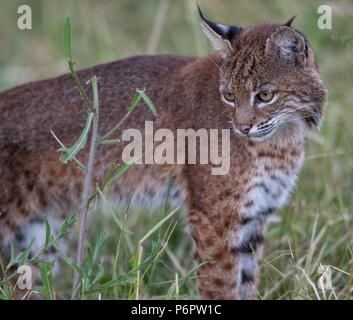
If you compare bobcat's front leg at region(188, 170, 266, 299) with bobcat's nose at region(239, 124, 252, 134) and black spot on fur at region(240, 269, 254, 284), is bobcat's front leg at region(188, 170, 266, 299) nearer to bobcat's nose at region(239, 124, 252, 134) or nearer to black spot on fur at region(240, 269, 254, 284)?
black spot on fur at region(240, 269, 254, 284)

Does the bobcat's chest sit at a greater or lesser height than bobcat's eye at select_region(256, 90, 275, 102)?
lesser

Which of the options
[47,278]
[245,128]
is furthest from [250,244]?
[47,278]

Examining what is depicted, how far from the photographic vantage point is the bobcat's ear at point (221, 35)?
16.9 ft

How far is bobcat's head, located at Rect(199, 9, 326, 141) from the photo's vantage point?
4934mm

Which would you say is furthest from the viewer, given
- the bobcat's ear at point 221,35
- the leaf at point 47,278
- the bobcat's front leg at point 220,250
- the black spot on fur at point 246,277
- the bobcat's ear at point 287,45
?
the black spot on fur at point 246,277

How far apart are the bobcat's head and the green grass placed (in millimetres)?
385

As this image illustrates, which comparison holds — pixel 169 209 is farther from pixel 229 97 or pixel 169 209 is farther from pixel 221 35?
pixel 221 35

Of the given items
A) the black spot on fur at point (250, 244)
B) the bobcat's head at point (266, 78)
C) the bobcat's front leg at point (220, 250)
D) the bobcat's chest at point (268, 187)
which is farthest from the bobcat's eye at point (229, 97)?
the black spot on fur at point (250, 244)

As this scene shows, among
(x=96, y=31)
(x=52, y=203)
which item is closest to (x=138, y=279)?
(x=52, y=203)

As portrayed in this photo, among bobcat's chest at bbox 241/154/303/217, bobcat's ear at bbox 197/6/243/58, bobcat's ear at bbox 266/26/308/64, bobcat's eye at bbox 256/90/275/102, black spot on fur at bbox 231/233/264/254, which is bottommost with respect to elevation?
black spot on fur at bbox 231/233/264/254

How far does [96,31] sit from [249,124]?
168 inches

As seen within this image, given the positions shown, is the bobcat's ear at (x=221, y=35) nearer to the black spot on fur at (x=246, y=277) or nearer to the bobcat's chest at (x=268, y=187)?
the bobcat's chest at (x=268, y=187)

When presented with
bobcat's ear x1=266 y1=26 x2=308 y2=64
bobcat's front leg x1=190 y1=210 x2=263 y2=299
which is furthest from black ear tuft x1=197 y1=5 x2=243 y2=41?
bobcat's front leg x1=190 y1=210 x2=263 y2=299

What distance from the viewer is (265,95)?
4.96 m
